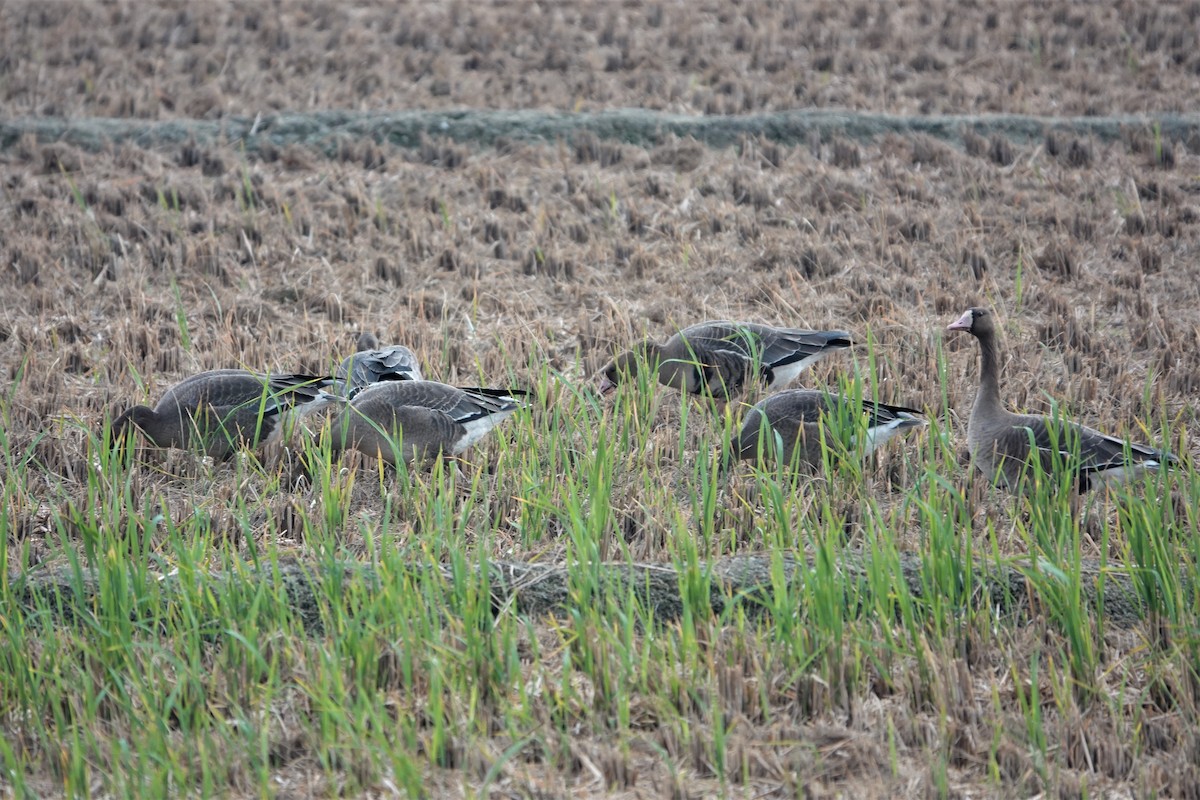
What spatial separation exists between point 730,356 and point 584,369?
930 millimetres

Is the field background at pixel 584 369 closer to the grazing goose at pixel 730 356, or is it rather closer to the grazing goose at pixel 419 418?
the grazing goose at pixel 419 418

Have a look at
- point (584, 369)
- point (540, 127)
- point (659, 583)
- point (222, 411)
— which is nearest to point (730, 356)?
point (584, 369)

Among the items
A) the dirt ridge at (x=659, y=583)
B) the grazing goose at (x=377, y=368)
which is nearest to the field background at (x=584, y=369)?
the dirt ridge at (x=659, y=583)

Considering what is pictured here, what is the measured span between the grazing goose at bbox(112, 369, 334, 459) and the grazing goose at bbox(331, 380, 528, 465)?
0.87 feet

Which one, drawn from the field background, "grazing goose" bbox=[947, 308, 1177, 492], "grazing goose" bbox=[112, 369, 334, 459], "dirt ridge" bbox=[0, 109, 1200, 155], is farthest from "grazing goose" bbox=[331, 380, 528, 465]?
"dirt ridge" bbox=[0, 109, 1200, 155]

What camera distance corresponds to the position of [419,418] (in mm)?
5566

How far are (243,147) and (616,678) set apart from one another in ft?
22.6

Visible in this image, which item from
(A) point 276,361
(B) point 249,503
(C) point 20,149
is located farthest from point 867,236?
(C) point 20,149

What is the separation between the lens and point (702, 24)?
1216cm

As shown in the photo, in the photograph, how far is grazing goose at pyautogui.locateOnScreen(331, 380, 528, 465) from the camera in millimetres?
5570

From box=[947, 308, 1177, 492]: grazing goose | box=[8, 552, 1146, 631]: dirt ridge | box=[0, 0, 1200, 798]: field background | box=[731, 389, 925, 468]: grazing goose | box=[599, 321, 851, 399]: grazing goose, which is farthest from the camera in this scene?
box=[599, 321, 851, 399]: grazing goose

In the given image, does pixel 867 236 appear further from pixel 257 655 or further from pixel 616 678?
pixel 257 655

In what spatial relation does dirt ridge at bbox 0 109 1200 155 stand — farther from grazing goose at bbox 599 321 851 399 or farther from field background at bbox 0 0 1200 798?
grazing goose at bbox 599 321 851 399

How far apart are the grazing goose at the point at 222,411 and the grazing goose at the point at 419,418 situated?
0.27 metres
